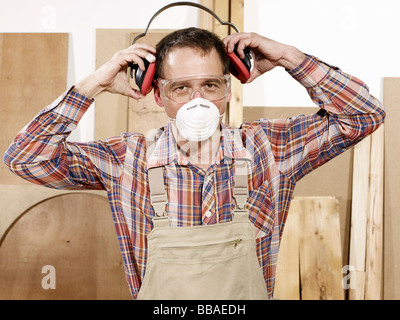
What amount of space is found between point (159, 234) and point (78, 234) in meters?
1.25

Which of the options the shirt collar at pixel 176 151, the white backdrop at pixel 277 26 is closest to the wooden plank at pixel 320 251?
the white backdrop at pixel 277 26

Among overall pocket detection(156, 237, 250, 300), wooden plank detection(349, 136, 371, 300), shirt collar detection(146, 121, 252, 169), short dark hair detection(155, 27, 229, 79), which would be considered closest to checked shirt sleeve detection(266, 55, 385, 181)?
shirt collar detection(146, 121, 252, 169)

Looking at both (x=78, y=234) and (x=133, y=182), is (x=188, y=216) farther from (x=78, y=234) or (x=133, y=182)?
(x=78, y=234)

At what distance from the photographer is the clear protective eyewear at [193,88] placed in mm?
1365

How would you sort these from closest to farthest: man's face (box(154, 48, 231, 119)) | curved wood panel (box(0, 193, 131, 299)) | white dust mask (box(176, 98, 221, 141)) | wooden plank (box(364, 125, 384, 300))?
white dust mask (box(176, 98, 221, 141)) → man's face (box(154, 48, 231, 119)) → curved wood panel (box(0, 193, 131, 299)) → wooden plank (box(364, 125, 384, 300))

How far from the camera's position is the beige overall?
4.30 feet

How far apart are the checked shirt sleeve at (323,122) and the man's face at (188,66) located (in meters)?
0.30

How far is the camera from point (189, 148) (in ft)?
4.73

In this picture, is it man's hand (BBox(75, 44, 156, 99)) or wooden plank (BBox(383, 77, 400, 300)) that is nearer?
man's hand (BBox(75, 44, 156, 99))

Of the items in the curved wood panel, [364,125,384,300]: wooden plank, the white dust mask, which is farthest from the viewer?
[364,125,384,300]: wooden plank

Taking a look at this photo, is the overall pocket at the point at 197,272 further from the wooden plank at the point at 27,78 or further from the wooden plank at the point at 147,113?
the wooden plank at the point at 27,78

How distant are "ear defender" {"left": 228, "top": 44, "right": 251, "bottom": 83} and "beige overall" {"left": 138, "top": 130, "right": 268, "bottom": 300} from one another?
0.44 m

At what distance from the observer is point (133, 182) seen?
143cm

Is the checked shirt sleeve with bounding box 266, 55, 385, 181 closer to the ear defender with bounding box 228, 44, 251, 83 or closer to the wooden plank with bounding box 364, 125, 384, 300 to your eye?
the ear defender with bounding box 228, 44, 251, 83
